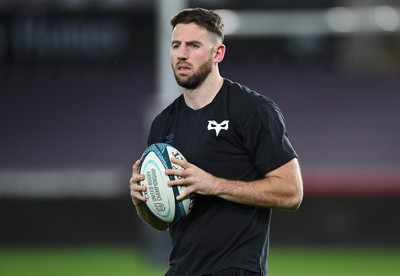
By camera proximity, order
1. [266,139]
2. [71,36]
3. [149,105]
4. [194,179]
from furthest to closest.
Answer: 1. [71,36]
2. [149,105]
3. [266,139]
4. [194,179]

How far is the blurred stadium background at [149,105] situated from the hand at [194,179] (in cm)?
728

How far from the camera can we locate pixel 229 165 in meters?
4.35

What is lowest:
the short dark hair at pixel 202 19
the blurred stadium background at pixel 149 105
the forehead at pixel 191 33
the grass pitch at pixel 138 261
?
the grass pitch at pixel 138 261

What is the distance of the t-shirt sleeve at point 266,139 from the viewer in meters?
4.22

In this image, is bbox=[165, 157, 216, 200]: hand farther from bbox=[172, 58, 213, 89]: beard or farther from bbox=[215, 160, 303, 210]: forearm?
bbox=[172, 58, 213, 89]: beard

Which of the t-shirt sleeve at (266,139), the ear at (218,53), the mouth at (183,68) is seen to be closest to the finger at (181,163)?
the t-shirt sleeve at (266,139)

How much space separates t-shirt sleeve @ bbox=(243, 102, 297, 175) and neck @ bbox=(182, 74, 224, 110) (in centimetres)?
26

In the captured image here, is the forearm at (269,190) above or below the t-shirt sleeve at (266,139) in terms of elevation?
below

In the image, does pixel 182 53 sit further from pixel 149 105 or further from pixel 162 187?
pixel 149 105

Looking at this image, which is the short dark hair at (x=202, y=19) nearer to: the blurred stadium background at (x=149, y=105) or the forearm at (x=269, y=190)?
the forearm at (x=269, y=190)

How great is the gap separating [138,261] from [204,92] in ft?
24.5

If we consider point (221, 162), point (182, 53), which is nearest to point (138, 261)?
point (221, 162)

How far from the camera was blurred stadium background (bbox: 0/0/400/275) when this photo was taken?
1245 centimetres

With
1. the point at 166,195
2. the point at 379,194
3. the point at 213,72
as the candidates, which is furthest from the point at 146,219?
the point at 379,194
